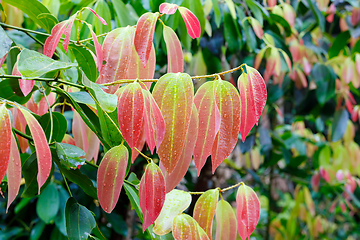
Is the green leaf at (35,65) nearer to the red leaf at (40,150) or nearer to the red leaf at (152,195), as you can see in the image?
the red leaf at (40,150)

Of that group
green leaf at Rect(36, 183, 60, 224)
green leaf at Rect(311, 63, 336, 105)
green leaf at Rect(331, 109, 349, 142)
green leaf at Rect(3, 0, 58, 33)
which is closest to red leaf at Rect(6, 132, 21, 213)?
green leaf at Rect(3, 0, 58, 33)

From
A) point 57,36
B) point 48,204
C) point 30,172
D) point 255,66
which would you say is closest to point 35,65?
point 57,36

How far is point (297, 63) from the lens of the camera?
1269 mm

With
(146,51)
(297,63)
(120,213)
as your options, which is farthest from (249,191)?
(297,63)

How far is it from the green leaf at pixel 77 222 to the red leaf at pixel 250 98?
227 millimetres

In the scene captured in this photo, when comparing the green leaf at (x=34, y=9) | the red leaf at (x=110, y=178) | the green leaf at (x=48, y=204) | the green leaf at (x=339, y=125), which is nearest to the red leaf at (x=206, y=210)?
the red leaf at (x=110, y=178)

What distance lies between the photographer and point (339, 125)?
133 centimetres

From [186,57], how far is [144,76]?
1.47 m

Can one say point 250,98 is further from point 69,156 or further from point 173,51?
point 69,156

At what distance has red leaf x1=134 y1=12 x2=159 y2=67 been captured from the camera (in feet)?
1.09

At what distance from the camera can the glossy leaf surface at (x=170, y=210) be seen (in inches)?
15.3

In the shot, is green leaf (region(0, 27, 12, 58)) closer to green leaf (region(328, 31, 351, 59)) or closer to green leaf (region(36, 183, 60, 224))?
green leaf (region(36, 183, 60, 224))

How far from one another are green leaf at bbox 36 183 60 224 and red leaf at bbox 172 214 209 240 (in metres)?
0.57

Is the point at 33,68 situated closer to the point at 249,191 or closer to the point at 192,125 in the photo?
the point at 192,125
